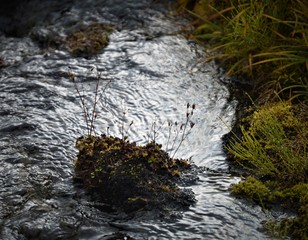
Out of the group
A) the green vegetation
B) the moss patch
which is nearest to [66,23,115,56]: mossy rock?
the green vegetation

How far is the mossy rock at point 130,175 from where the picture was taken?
13.2 feet

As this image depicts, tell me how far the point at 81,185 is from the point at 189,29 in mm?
3679

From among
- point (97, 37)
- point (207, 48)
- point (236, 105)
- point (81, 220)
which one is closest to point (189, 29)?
point (207, 48)

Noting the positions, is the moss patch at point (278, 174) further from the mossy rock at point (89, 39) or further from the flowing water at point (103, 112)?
the mossy rock at point (89, 39)

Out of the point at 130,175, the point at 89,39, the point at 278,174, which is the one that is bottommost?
the point at 130,175

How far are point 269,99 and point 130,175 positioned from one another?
2037mm

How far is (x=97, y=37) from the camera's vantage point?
7.11m

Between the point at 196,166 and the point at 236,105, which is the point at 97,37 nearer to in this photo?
the point at 236,105

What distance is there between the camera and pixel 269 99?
18.0 ft

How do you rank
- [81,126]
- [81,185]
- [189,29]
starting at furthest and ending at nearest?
[189,29], [81,126], [81,185]

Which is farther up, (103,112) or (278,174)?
(278,174)

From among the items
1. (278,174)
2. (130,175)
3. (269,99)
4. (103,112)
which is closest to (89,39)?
(103,112)

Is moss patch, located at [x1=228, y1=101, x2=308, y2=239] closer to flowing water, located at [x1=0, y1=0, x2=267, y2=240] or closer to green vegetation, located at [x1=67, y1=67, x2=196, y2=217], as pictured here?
flowing water, located at [x1=0, y1=0, x2=267, y2=240]

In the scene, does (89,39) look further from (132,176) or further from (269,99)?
(132,176)
